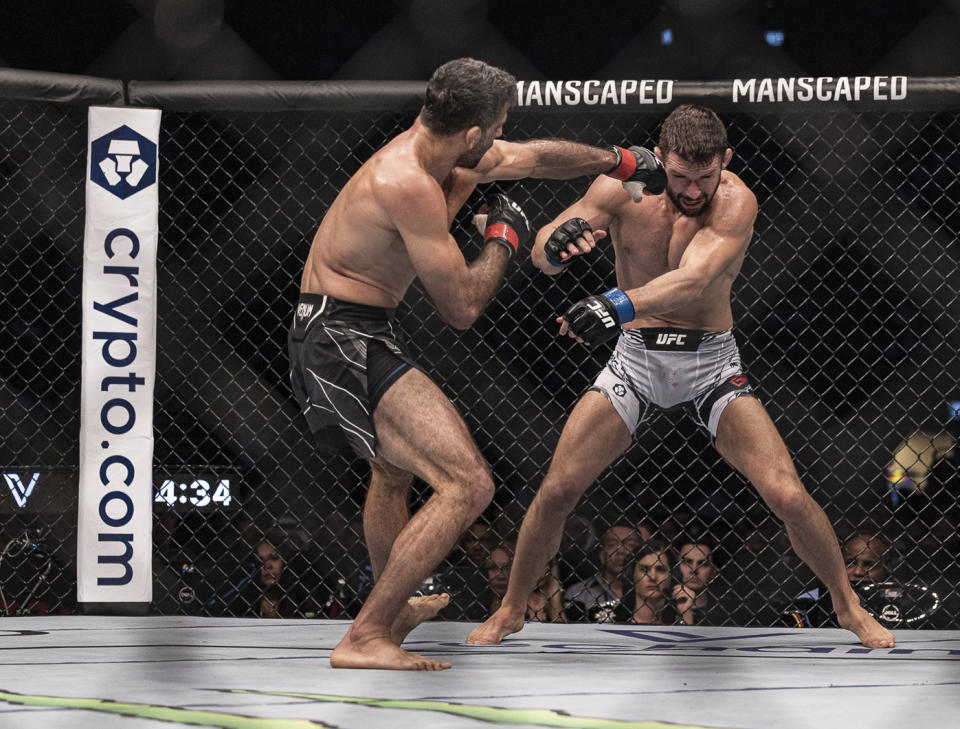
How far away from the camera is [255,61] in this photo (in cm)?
458

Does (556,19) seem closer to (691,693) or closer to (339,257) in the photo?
(339,257)

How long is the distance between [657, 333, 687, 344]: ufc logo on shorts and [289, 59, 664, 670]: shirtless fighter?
49 cm

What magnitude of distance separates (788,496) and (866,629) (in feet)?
1.05

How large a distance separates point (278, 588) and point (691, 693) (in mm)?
2059

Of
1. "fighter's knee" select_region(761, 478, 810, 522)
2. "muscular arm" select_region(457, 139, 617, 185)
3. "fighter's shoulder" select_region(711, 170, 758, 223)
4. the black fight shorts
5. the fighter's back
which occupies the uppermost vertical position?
"muscular arm" select_region(457, 139, 617, 185)

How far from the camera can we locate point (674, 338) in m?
2.41

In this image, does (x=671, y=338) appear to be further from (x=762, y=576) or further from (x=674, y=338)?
(x=762, y=576)

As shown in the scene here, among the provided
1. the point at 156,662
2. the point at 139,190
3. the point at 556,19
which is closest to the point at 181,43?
the point at 139,190

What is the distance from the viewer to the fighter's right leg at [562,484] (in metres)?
2.36

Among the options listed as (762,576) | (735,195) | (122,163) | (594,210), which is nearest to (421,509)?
(594,210)

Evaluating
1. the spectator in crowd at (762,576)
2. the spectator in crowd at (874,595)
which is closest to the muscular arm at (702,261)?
the spectator in crowd at (874,595)

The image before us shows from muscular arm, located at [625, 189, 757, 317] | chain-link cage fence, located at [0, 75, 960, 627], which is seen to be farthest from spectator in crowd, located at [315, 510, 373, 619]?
muscular arm, located at [625, 189, 757, 317]

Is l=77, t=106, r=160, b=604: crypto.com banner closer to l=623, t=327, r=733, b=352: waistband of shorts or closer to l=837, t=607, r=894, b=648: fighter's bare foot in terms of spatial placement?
l=623, t=327, r=733, b=352: waistband of shorts

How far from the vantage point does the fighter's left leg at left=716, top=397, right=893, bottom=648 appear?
2.29 metres
